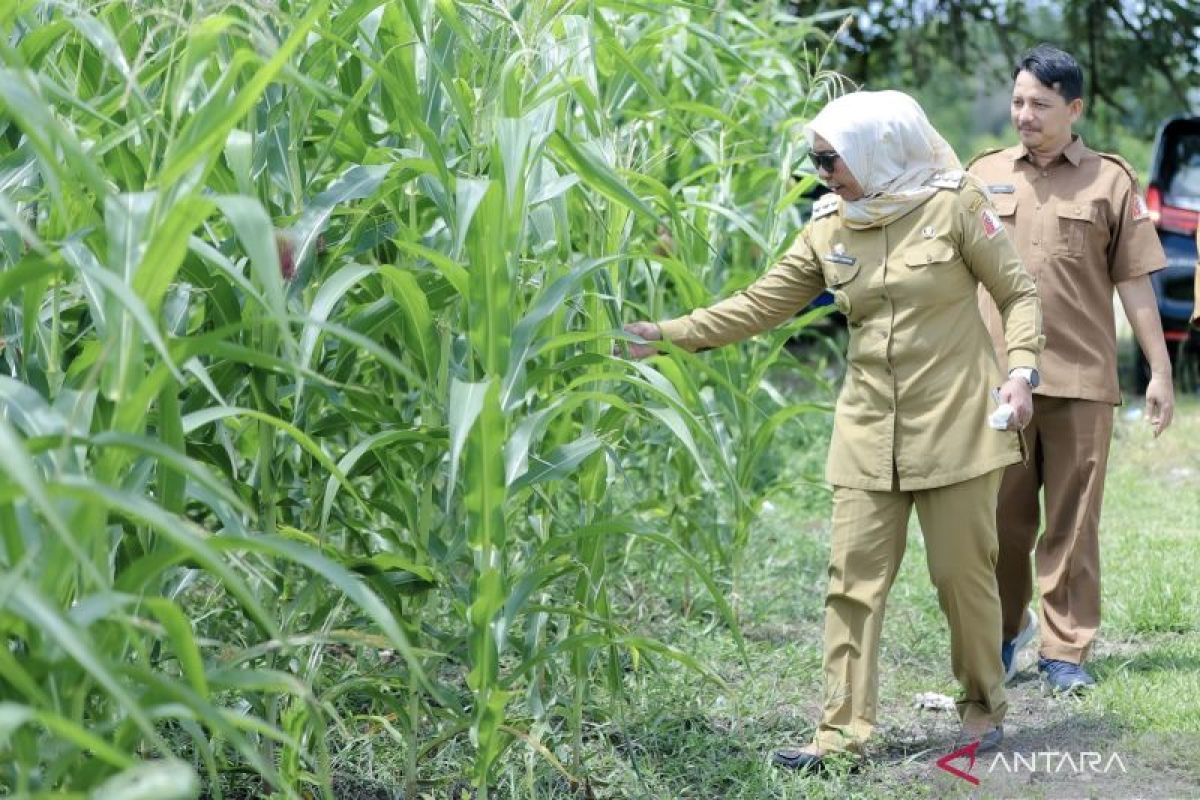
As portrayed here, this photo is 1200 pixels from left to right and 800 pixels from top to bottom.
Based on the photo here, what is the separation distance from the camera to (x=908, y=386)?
3816mm

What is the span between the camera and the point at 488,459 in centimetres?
286

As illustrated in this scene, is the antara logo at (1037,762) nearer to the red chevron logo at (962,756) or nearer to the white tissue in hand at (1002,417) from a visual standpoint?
the red chevron logo at (962,756)

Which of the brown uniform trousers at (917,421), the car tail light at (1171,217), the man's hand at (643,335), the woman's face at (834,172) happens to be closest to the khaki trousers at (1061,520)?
the brown uniform trousers at (917,421)

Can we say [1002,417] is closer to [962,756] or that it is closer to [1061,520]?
[962,756]

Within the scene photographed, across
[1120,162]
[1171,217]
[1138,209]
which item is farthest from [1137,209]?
[1171,217]

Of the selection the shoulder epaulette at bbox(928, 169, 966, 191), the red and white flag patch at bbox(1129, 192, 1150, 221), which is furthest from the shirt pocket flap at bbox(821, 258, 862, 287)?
the red and white flag patch at bbox(1129, 192, 1150, 221)

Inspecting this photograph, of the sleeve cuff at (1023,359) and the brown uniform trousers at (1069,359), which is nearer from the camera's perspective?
the sleeve cuff at (1023,359)

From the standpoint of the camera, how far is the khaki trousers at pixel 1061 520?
15.3ft

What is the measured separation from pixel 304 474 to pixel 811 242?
1.33 metres

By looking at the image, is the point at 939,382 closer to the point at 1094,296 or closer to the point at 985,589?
the point at 985,589

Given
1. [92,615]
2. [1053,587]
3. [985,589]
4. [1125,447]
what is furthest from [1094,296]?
[1125,447]

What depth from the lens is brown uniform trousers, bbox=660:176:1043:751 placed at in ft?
12.4

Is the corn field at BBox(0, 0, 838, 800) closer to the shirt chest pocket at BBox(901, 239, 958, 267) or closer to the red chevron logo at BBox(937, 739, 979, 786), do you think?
the shirt chest pocket at BBox(901, 239, 958, 267)

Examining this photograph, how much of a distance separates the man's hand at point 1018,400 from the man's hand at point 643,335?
795mm
